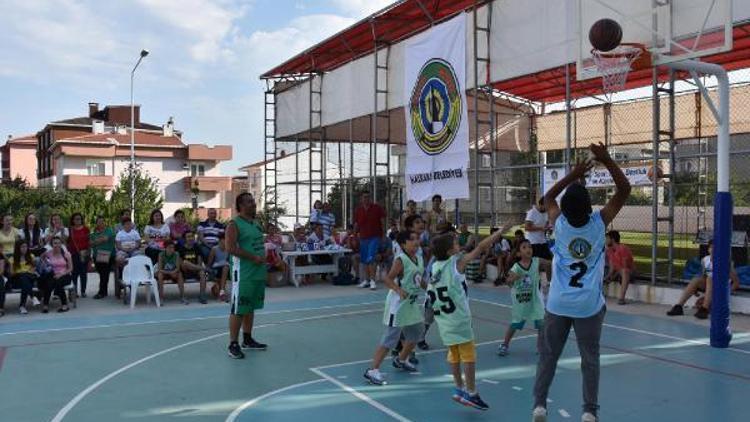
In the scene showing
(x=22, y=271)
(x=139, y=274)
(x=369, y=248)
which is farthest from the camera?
(x=369, y=248)

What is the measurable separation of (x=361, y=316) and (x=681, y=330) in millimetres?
4717

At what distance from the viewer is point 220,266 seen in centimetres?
1300

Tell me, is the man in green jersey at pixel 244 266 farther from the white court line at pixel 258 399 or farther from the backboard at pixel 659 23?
the backboard at pixel 659 23

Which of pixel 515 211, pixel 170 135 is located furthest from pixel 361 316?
pixel 170 135

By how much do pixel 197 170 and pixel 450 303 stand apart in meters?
55.4

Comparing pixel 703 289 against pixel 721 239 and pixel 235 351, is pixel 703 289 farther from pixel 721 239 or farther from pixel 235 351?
pixel 235 351

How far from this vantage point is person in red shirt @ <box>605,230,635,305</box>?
12.0 metres

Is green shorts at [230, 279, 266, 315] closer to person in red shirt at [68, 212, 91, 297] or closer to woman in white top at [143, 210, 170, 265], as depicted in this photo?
woman in white top at [143, 210, 170, 265]

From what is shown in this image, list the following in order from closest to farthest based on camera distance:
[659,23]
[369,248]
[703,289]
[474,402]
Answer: [474,402]
[703,289]
[659,23]
[369,248]

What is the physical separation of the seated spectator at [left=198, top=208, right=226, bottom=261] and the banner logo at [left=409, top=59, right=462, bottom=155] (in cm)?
526

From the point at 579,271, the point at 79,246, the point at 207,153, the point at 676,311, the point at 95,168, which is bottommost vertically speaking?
the point at 676,311

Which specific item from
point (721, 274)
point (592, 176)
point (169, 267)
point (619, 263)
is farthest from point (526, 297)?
point (169, 267)

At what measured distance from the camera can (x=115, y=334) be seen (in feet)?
32.0

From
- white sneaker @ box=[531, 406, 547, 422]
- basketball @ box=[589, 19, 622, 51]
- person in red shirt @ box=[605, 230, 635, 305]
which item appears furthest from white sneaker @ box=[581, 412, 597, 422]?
person in red shirt @ box=[605, 230, 635, 305]
